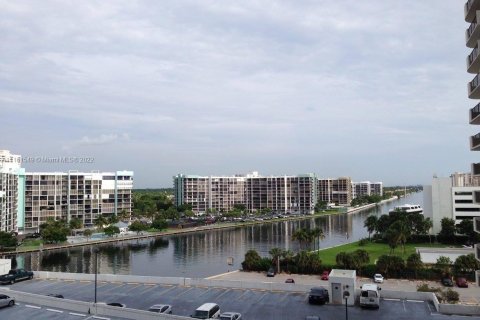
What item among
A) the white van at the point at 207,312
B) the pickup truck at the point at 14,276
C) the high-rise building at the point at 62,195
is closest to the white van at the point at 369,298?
the white van at the point at 207,312

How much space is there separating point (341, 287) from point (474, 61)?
12.6m

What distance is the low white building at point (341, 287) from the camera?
23078 millimetres

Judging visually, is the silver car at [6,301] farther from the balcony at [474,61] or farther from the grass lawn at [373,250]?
the grass lawn at [373,250]

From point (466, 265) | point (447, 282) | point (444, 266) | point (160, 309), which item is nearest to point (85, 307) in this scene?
point (160, 309)

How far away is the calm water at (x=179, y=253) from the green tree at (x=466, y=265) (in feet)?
74.3

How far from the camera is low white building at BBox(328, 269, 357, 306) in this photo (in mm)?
23078

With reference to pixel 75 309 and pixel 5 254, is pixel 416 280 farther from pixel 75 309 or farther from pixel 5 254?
pixel 5 254

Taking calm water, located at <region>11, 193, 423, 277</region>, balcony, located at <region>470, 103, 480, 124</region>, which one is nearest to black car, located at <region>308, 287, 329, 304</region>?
balcony, located at <region>470, 103, 480, 124</region>

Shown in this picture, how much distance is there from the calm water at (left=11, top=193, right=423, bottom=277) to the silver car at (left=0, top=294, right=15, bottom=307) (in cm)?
2524

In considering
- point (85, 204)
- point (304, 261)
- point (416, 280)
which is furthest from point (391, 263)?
point (85, 204)

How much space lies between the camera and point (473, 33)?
59.0 feet

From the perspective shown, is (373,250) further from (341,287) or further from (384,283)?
(341,287)

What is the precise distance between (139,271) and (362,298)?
31935 millimetres

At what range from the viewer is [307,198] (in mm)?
134250
